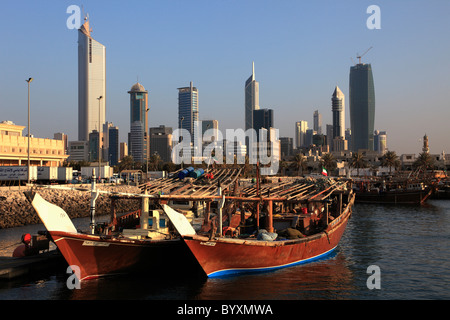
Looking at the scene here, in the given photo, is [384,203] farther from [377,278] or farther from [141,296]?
[141,296]

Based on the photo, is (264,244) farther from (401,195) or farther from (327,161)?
(327,161)

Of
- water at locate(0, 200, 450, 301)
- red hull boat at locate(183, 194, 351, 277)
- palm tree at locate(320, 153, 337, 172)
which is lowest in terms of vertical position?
water at locate(0, 200, 450, 301)

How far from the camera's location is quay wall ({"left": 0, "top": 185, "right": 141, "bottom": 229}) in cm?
4558

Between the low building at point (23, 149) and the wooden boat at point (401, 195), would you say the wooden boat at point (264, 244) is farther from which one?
the low building at point (23, 149)

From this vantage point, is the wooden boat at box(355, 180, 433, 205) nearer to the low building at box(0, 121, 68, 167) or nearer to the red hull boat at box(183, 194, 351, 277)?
the red hull boat at box(183, 194, 351, 277)

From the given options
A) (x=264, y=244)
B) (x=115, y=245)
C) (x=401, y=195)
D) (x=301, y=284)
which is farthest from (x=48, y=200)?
(x=401, y=195)

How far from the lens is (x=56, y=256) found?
27.5 meters

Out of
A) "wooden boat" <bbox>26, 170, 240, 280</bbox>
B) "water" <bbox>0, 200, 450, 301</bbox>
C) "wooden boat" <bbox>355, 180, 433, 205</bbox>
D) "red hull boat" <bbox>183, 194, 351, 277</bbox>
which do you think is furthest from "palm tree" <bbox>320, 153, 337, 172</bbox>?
"wooden boat" <bbox>26, 170, 240, 280</bbox>

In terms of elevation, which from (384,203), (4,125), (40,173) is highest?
(4,125)

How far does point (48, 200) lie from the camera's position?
183 ft

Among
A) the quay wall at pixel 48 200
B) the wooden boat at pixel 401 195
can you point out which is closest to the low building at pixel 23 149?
the quay wall at pixel 48 200

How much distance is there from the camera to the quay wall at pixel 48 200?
45.6 m

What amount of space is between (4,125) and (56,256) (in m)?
86.8
